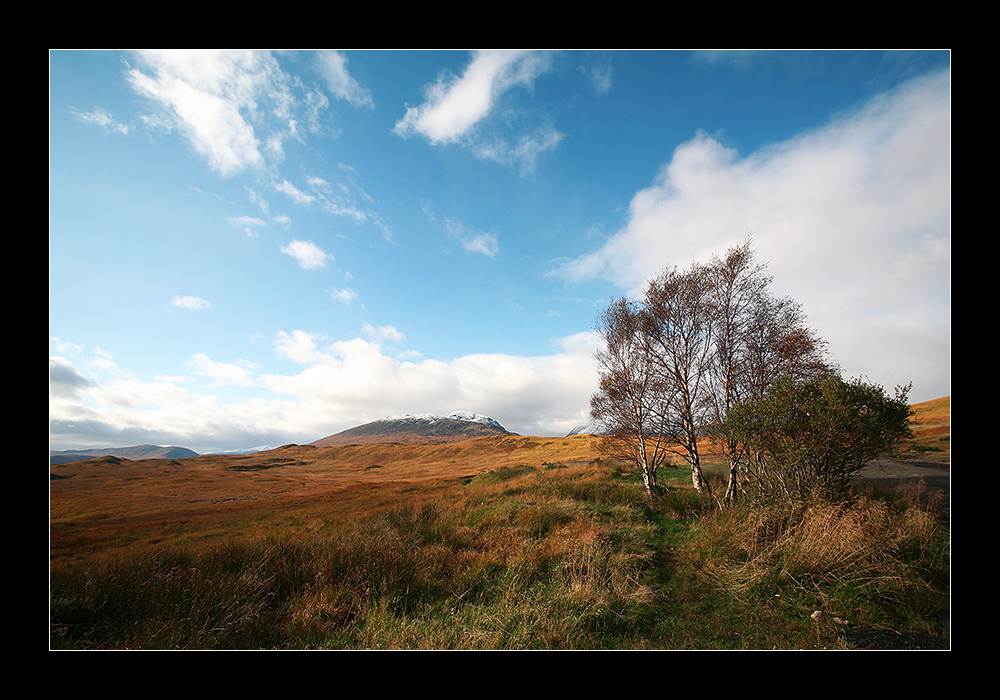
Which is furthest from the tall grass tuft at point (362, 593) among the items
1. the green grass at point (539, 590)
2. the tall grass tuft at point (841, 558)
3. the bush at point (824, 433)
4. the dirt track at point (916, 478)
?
the dirt track at point (916, 478)

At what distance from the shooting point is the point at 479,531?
905 centimetres

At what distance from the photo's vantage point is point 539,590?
5.32 metres

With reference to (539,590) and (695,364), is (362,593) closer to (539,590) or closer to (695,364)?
(539,590)

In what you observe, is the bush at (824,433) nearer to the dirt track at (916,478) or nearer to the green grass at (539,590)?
the green grass at (539,590)

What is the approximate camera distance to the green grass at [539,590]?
413cm

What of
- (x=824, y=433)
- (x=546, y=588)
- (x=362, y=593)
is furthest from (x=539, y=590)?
(x=824, y=433)

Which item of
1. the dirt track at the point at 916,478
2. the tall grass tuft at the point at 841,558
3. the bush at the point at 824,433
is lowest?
the dirt track at the point at 916,478

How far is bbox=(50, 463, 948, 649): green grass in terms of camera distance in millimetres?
4129

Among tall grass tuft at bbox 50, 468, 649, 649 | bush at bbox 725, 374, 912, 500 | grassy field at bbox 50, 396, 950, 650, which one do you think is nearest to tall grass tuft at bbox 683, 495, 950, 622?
grassy field at bbox 50, 396, 950, 650

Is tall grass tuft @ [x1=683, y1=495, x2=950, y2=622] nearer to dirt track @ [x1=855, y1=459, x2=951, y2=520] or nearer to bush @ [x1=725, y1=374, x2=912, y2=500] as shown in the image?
bush @ [x1=725, y1=374, x2=912, y2=500]
